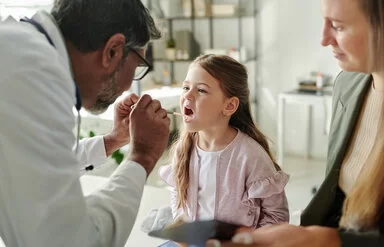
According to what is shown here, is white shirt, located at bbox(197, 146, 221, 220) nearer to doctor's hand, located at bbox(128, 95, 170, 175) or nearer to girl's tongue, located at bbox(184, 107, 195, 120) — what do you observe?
girl's tongue, located at bbox(184, 107, 195, 120)

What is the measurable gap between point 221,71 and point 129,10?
0.50 meters

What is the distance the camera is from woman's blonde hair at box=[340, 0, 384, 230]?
0.93 m

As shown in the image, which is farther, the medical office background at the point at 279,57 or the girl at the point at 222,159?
the medical office background at the point at 279,57

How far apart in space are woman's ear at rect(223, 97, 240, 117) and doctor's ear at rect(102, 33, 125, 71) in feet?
1.69

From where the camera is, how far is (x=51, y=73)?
2.97 feet

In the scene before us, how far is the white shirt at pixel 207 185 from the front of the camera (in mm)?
1443

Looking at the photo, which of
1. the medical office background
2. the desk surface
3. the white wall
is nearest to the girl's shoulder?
the desk surface

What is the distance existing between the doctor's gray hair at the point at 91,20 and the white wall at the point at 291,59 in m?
3.64

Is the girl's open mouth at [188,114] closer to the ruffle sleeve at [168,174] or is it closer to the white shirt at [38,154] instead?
the ruffle sleeve at [168,174]

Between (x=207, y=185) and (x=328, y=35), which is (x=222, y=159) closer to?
(x=207, y=185)

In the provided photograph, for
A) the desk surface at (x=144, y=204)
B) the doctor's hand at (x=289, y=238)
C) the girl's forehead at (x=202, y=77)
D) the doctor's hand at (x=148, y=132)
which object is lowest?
the desk surface at (x=144, y=204)

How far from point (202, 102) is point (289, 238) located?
0.66 meters

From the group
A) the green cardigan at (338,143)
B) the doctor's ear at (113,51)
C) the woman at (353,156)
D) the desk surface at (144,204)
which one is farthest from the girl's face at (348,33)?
the desk surface at (144,204)

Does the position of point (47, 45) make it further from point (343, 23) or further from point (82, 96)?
point (343, 23)
